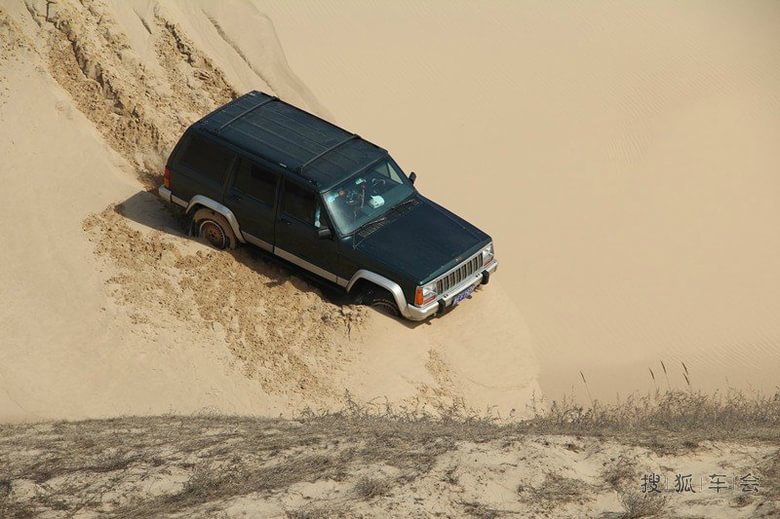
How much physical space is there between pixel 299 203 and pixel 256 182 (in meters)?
0.66

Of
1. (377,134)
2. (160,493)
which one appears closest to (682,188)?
(377,134)

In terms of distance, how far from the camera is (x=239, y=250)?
13.2m

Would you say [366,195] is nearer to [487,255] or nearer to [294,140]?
[294,140]

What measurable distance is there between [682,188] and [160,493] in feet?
32.9

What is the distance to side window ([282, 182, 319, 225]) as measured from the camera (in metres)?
12.3

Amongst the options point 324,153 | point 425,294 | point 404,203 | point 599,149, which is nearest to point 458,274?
point 425,294

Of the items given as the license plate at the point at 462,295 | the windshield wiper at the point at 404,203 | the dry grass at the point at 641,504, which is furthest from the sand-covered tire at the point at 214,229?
the dry grass at the point at 641,504

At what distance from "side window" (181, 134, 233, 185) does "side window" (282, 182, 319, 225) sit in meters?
0.91

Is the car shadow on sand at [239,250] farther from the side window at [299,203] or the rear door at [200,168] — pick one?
the side window at [299,203]

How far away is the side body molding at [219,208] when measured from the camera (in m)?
12.8

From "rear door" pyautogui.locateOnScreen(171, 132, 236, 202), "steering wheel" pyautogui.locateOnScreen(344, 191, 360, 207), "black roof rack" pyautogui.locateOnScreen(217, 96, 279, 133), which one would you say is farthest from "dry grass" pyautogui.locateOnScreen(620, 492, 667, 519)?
"black roof rack" pyautogui.locateOnScreen(217, 96, 279, 133)

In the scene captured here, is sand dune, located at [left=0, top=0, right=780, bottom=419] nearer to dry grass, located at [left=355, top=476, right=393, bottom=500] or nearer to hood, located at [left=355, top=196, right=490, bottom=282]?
hood, located at [left=355, top=196, right=490, bottom=282]

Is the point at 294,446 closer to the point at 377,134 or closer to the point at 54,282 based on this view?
the point at 54,282

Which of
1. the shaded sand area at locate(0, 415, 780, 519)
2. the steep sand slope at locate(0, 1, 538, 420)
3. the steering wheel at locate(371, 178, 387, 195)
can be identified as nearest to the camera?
the shaded sand area at locate(0, 415, 780, 519)
